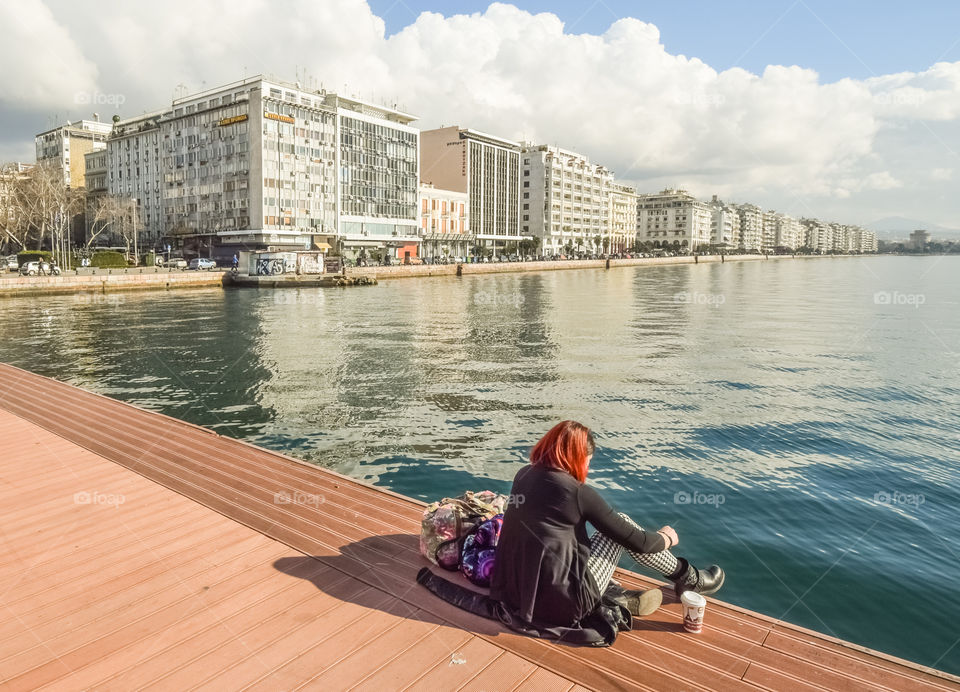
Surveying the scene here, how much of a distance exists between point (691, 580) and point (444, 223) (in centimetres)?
12547

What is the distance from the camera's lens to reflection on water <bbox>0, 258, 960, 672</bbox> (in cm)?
930

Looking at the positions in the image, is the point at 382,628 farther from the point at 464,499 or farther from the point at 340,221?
the point at 340,221

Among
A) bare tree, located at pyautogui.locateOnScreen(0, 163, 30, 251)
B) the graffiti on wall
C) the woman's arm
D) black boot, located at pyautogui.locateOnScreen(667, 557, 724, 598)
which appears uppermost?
bare tree, located at pyautogui.locateOnScreen(0, 163, 30, 251)

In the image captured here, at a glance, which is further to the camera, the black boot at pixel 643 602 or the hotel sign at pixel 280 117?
the hotel sign at pixel 280 117

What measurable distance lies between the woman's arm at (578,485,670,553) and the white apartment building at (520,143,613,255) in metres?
153

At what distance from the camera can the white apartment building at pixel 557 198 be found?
525ft

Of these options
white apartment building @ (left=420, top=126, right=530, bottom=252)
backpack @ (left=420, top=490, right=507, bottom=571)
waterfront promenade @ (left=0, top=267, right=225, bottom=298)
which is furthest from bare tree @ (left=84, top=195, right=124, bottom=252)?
backpack @ (left=420, top=490, right=507, bottom=571)

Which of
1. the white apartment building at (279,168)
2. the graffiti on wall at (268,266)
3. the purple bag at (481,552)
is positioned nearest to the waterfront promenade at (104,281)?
the graffiti on wall at (268,266)

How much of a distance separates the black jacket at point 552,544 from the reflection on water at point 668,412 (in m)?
4.20

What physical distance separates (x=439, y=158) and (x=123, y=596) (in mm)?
143323

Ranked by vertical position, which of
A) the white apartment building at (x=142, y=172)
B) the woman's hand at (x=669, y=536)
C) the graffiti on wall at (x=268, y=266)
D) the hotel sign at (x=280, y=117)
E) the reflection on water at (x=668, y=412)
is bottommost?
the reflection on water at (x=668, y=412)

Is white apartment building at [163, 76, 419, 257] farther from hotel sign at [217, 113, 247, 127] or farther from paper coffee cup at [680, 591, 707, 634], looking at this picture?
paper coffee cup at [680, 591, 707, 634]

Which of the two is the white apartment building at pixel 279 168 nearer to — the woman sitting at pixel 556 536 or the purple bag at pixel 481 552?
the purple bag at pixel 481 552

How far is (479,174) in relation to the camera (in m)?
143
